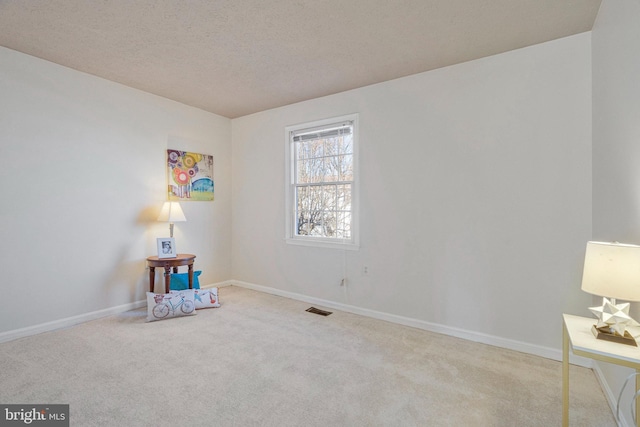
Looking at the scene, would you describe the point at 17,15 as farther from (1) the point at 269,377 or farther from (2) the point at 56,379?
(1) the point at 269,377

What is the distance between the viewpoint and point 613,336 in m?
1.39

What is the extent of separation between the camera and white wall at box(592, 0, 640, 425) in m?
1.57

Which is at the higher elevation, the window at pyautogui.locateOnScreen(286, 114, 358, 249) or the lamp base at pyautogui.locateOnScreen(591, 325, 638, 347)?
the window at pyautogui.locateOnScreen(286, 114, 358, 249)

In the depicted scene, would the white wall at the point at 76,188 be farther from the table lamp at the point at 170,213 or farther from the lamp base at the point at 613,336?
the lamp base at the point at 613,336

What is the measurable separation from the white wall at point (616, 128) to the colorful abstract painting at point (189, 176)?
426 centimetres

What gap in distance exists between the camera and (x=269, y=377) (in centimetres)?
218

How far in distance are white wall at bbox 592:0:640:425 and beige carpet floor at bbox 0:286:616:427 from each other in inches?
21.5

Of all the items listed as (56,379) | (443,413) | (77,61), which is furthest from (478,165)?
(77,61)

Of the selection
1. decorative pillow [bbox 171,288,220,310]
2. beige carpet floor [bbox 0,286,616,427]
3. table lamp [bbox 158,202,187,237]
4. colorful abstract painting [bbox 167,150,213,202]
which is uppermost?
colorful abstract painting [bbox 167,150,213,202]

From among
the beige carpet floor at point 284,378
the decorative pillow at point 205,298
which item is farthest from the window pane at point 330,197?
the decorative pillow at point 205,298

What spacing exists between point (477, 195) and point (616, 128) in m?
1.08

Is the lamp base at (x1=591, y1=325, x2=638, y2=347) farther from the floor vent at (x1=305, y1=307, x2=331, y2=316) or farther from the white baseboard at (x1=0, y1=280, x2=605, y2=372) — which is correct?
the floor vent at (x1=305, y1=307, x2=331, y2=316)

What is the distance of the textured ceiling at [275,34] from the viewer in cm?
214

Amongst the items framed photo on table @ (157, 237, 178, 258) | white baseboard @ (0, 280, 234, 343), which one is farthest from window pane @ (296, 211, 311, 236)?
white baseboard @ (0, 280, 234, 343)
